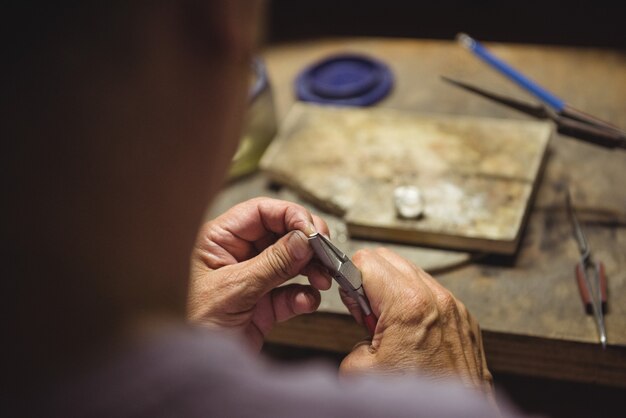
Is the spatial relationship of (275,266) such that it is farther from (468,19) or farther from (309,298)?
(468,19)

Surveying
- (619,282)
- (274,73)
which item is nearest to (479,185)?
(619,282)

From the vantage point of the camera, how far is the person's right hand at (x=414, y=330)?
0.89m

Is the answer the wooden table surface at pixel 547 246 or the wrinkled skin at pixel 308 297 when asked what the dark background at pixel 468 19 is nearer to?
the wooden table surface at pixel 547 246

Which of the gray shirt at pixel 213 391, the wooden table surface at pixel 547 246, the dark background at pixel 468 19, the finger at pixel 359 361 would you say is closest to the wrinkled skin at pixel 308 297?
the finger at pixel 359 361

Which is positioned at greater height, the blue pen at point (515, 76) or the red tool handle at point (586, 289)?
the blue pen at point (515, 76)

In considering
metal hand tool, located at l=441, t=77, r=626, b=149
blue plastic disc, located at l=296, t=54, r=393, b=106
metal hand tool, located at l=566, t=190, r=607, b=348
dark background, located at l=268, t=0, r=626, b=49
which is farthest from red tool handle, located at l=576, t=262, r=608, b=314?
dark background, located at l=268, t=0, r=626, b=49

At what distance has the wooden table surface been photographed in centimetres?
104

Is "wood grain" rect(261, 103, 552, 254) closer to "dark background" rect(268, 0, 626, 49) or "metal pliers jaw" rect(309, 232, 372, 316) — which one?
"metal pliers jaw" rect(309, 232, 372, 316)

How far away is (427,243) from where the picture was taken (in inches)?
46.3

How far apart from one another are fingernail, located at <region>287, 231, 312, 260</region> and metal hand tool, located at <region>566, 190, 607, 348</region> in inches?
18.9

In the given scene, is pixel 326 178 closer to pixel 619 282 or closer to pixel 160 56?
pixel 619 282

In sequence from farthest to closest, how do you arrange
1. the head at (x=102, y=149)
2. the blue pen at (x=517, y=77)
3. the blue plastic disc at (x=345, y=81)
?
1. the blue plastic disc at (x=345, y=81)
2. the blue pen at (x=517, y=77)
3. the head at (x=102, y=149)

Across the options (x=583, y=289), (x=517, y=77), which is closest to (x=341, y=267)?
(x=583, y=289)

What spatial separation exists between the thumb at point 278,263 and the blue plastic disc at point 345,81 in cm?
73
